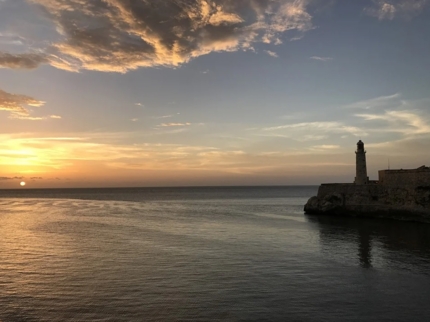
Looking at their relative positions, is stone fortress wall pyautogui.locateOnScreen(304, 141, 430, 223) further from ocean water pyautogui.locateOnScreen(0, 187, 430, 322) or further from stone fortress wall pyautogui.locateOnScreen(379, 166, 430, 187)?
ocean water pyautogui.locateOnScreen(0, 187, 430, 322)

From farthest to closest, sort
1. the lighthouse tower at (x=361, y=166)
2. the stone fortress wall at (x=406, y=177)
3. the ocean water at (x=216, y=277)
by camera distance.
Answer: the lighthouse tower at (x=361, y=166), the stone fortress wall at (x=406, y=177), the ocean water at (x=216, y=277)

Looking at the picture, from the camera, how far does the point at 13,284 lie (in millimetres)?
17938

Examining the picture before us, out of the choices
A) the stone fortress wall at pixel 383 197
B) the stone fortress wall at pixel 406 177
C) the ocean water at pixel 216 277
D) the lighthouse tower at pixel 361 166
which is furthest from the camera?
the lighthouse tower at pixel 361 166

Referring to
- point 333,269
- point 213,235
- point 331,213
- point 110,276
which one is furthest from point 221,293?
point 331,213

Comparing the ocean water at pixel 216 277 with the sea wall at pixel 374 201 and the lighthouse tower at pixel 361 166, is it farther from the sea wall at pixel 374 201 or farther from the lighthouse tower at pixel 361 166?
the lighthouse tower at pixel 361 166

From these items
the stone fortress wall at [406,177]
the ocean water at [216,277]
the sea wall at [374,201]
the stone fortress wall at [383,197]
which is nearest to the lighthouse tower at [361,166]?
the stone fortress wall at [383,197]

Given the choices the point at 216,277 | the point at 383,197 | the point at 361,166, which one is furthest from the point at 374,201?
the point at 216,277

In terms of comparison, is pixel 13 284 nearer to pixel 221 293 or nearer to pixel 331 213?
pixel 221 293

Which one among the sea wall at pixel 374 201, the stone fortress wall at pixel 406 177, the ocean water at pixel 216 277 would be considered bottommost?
the ocean water at pixel 216 277

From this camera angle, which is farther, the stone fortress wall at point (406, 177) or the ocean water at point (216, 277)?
the stone fortress wall at point (406, 177)

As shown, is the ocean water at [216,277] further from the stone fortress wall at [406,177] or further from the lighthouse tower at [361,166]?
the lighthouse tower at [361,166]

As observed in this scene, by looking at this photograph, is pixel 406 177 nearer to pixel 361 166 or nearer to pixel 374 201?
pixel 374 201

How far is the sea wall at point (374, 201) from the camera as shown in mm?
42719

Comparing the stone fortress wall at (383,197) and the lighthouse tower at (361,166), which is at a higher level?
the lighthouse tower at (361,166)
